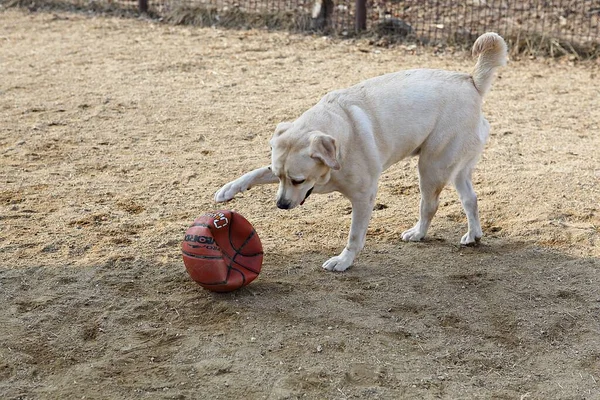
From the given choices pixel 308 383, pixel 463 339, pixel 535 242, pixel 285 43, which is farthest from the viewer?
pixel 285 43

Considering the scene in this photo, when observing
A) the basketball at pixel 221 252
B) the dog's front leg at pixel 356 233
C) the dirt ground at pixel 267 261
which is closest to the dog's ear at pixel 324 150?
the dog's front leg at pixel 356 233

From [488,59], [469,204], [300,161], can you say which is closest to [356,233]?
[300,161]

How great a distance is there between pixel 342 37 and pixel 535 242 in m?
5.66

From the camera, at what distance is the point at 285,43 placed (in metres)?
10.4

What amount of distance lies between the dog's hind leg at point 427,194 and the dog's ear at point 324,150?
89 centimetres

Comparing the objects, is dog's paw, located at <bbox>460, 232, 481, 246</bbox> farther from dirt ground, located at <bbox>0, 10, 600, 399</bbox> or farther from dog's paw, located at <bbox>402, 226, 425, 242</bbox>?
dog's paw, located at <bbox>402, 226, 425, 242</bbox>

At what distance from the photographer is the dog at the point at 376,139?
4.65 metres

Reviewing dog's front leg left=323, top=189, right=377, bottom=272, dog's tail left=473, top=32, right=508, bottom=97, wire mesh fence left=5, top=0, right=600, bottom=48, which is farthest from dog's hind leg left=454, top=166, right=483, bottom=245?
wire mesh fence left=5, top=0, right=600, bottom=48

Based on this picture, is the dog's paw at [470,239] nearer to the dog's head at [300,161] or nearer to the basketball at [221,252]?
the dog's head at [300,161]

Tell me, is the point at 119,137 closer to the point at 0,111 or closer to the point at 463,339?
the point at 0,111

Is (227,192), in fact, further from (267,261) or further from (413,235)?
(413,235)

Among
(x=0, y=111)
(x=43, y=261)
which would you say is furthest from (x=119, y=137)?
(x=43, y=261)

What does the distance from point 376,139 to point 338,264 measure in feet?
2.49

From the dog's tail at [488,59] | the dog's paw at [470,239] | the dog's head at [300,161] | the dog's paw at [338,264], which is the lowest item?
the dog's paw at [470,239]
